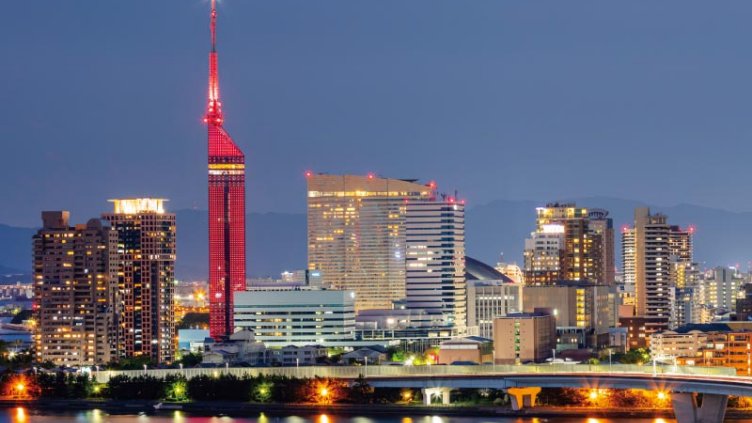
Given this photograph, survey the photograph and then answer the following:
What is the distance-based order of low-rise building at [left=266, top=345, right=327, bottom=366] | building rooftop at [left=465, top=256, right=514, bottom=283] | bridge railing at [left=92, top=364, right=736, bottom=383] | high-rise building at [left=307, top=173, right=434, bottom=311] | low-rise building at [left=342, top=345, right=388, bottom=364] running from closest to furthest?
1. bridge railing at [left=92, top=364, right=736, bottom=383]
2. low-rise building at [left=342, top=345, right=388, bottom=364]
3. low-rise building at [left=266, top=345, right=327, bottom=366]
4. high-rise building at [left=307, top=173, right=434, bottom=311]
5. building rooftop at [left=465, top=256, right=514, bottom=283]

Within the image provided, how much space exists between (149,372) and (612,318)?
131 feet

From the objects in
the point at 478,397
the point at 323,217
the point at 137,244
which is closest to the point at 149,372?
the point at 478,397

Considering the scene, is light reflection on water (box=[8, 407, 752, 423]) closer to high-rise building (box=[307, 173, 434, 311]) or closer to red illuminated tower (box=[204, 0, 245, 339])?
red illuminated tower (box=[204, 0, 245, 339])

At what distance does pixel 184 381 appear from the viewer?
59562 millimetres

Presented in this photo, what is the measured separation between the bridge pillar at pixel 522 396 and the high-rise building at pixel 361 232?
57.7 m

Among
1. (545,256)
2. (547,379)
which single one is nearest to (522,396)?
(547,379)

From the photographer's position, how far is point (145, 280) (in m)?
82.9

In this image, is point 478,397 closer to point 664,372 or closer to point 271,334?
A: point 664,372

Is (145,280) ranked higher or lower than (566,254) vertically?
lower

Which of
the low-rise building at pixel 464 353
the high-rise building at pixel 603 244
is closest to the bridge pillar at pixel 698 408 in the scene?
the low-rise building at pixel 464 353

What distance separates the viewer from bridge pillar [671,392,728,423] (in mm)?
49125

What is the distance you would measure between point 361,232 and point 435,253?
1557 centimetres

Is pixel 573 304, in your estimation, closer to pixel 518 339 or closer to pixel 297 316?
pixel 297 316

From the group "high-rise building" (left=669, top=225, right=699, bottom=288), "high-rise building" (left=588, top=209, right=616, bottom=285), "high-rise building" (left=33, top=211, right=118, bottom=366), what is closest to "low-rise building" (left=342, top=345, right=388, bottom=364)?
"high-rise building" (left=33, top=211, right=118, bottom=366)
